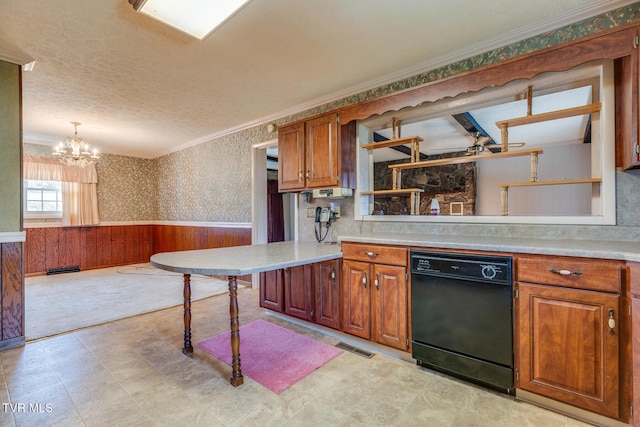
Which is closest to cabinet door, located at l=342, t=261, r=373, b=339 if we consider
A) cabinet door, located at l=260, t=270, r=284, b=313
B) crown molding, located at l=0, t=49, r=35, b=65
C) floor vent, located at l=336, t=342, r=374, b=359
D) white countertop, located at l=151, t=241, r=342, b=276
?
floor vent, located at l=336, t=342, r=374, b=359

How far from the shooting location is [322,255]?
92.7 inches

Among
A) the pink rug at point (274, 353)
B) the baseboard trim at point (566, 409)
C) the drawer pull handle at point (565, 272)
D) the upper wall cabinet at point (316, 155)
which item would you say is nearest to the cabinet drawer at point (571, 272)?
the drawer pull handle at point (565, 272)

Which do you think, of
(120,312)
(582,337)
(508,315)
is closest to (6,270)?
(120,312)

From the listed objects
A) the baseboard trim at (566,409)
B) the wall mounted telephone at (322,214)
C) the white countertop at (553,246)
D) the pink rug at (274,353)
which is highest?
the wall mounted telephone at (322,214)

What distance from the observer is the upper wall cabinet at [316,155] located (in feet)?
9.66

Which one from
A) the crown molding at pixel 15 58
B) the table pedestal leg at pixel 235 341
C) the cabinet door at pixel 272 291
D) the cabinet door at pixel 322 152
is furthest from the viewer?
the cabinet door at pixel 272 291

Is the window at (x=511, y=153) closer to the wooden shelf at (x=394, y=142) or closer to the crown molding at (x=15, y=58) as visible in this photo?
the wooden shelf at (x=394, y=142)

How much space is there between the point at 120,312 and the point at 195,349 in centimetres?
161

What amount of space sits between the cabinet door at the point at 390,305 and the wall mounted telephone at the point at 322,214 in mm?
1079

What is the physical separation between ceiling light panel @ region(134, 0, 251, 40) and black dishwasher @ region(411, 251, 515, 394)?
2124 mm

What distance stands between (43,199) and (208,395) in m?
6.35

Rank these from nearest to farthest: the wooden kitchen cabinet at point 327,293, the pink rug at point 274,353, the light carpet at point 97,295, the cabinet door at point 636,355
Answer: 1. the cabinet door at point 636,355
2. the pink rug at point 274,353
3. the wooden kitchen cabinet at point 327,293
4. the light carpet at point 97,295

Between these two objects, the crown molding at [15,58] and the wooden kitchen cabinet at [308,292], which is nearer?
the crown molding at [15,58]

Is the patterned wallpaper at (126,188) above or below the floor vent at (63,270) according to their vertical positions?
above
